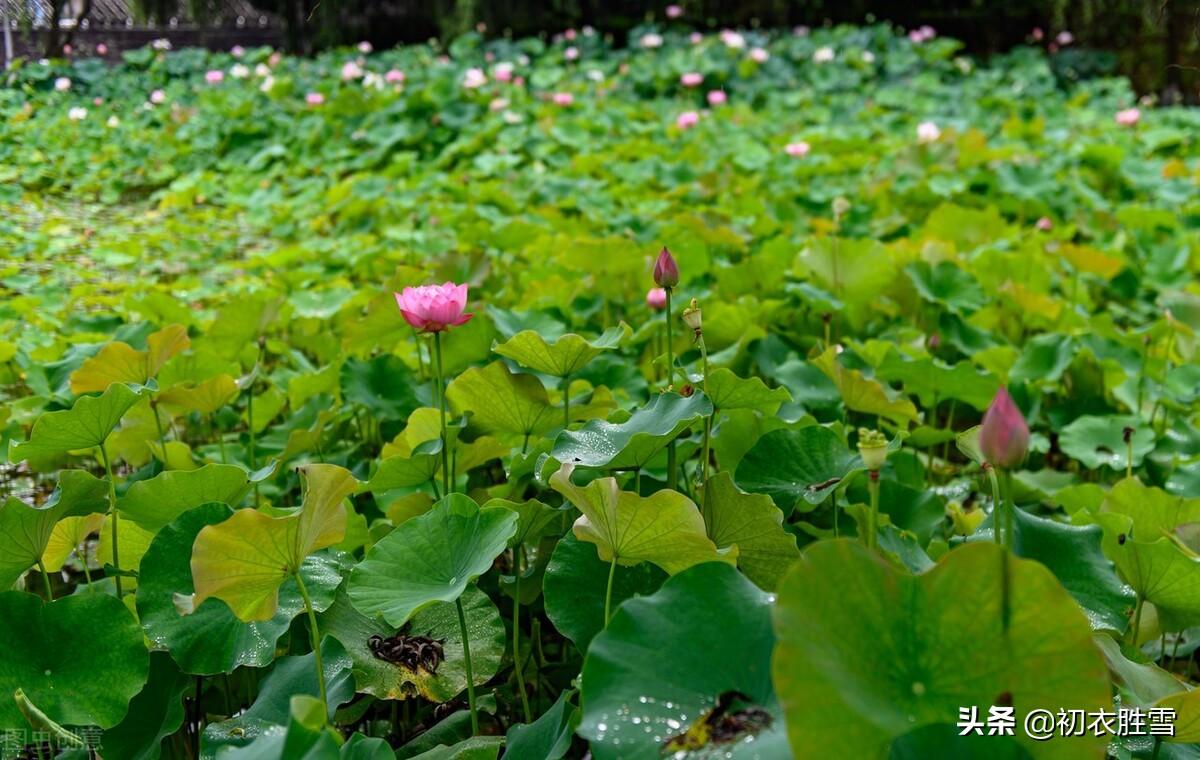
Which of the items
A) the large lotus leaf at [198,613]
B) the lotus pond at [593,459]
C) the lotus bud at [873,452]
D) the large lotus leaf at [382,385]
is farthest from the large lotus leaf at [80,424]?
the lotus bud at [873,452]

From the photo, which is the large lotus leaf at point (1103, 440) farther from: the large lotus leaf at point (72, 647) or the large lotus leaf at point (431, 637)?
the large lotus leaf at point (72, 647)

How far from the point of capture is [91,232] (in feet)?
7.95

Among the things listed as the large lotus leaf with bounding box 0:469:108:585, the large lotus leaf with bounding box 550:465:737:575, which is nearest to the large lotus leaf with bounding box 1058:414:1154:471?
the large lotus leaf with bounding box 550:465:737:575

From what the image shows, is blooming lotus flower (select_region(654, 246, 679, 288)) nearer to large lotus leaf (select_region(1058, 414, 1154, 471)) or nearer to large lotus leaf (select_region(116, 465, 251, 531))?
large lotus leaf (select_region(116, 465, 251, 531))

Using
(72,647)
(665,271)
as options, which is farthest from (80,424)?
(665,271)

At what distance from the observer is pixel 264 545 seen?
26.2 inches

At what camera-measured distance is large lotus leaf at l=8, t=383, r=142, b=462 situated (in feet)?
2.73

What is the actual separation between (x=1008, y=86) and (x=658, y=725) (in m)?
5.16

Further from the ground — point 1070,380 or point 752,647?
point 752,647

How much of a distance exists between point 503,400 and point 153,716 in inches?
16.1

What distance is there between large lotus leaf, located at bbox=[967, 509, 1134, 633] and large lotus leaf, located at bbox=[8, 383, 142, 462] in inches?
29.4

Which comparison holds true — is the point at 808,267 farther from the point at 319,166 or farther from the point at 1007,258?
the point at 319,166

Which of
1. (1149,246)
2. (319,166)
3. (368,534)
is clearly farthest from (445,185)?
(368,534)

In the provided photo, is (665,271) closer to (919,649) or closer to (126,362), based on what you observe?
(919,649)
